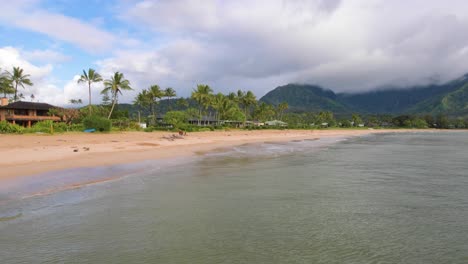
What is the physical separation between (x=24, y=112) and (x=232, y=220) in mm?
60750

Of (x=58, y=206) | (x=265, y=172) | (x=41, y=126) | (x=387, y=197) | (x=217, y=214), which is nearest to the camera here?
(x=217, y=214)

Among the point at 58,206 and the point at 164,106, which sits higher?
the point at 164,106

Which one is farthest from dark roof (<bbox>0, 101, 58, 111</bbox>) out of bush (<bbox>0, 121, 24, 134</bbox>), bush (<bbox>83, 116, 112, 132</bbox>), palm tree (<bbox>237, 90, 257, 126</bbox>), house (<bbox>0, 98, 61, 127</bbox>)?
palm tree (<bbox>237, 90, 257, 126</bbox>)

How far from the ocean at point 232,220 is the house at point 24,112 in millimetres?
49294

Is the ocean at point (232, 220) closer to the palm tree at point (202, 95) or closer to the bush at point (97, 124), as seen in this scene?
the bush at point (97, 124)

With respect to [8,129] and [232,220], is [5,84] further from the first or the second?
[232,220]

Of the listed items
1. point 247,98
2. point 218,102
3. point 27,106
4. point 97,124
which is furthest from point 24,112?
point 247,98

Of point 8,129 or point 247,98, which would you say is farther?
point 247,98

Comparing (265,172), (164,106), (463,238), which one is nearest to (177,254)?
(463,238)

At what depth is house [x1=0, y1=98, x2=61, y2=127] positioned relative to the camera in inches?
2114

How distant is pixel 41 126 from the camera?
38.7 m

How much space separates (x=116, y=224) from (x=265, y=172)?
9.46 metres

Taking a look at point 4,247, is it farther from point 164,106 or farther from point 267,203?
point 164,106

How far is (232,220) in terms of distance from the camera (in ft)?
26.9
